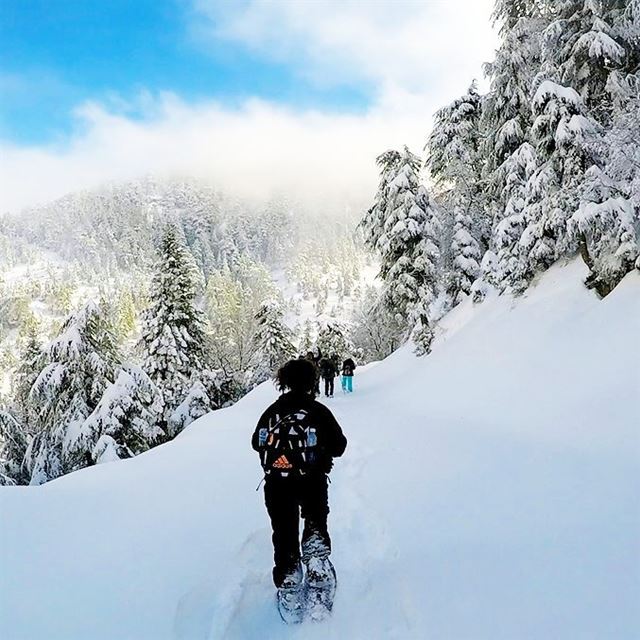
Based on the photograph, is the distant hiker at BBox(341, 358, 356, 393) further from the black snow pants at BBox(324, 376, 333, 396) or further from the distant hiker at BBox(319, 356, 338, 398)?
the black snow pants at BBox(324, 376, 333, 396)

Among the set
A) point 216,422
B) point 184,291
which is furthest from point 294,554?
point 184,291

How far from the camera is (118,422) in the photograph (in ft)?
50.3

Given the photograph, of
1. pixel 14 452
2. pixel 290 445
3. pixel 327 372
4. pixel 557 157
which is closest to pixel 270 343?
pixel 327 372

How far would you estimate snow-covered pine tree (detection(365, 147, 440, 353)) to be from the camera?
22297 millimetres

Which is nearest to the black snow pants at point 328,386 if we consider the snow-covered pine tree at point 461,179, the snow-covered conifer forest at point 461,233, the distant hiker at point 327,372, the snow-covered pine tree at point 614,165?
the distant hiker at point 327,372

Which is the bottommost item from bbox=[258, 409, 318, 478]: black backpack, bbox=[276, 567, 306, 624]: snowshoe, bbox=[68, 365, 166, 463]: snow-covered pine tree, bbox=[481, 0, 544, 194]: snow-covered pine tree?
bbox=[276, 567, 306, 624]: snowshoe

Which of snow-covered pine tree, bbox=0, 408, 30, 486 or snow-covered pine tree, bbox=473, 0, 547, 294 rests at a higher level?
snow-covered pine tree, bbox=473, 0, 547, 294

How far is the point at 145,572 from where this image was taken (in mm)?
4395

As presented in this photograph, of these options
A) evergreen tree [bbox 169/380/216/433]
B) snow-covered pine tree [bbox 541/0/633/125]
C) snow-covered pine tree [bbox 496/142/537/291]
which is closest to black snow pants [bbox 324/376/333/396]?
evergreen tree [bbox 169/380/216/433]

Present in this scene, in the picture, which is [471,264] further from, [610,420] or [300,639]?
[300,639]

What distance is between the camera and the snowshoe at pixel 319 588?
12.2 ft

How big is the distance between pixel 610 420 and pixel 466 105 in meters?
20.9

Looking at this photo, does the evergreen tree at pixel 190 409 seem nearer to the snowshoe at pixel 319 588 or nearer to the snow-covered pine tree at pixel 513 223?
the snow-covered pine tree at pixel 513 223

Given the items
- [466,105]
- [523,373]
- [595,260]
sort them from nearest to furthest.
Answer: [523,373] → [595,260] → [466,105]
